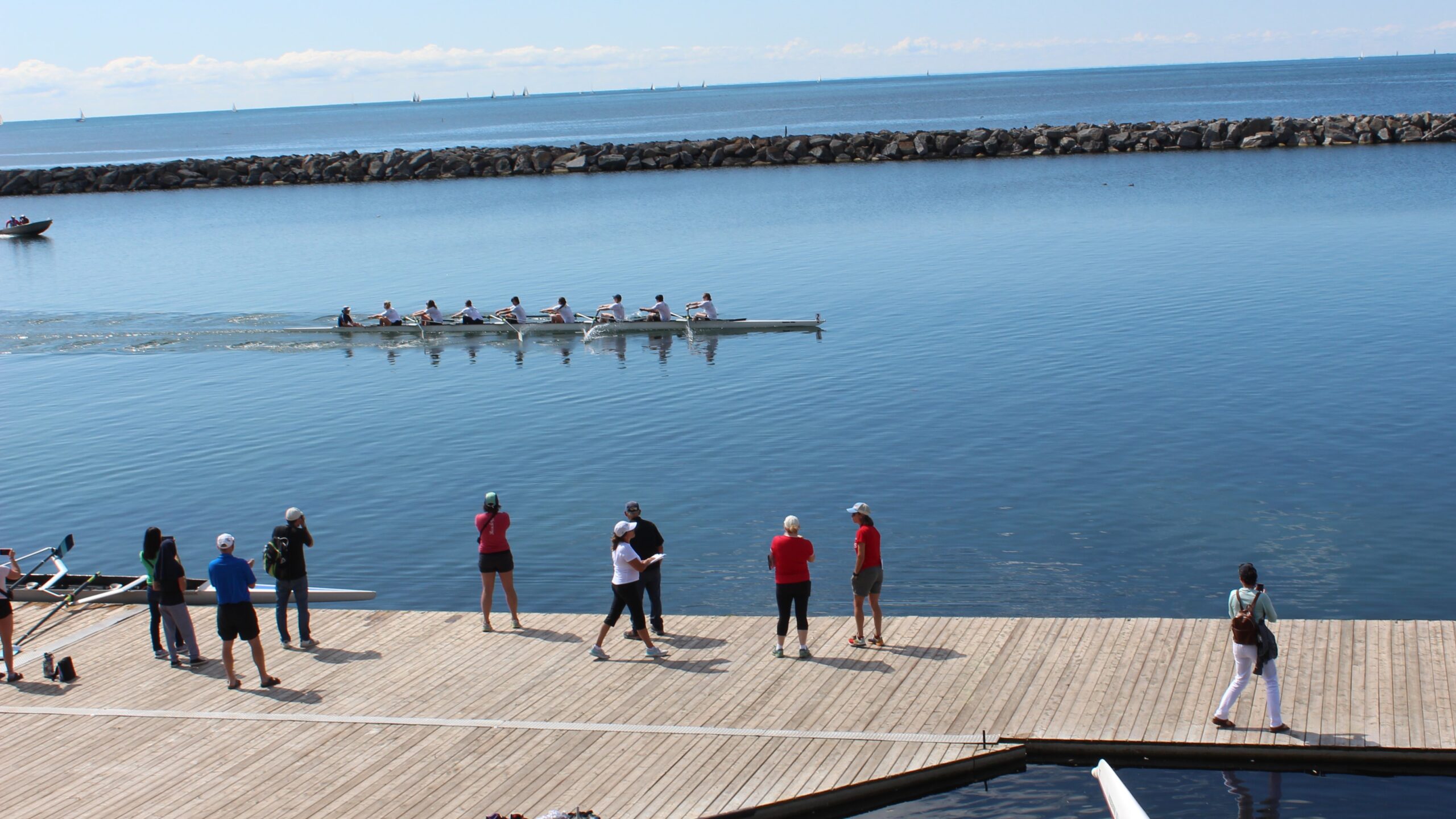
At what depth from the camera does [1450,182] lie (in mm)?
69625

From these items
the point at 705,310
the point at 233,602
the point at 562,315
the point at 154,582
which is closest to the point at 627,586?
the point at 233,602

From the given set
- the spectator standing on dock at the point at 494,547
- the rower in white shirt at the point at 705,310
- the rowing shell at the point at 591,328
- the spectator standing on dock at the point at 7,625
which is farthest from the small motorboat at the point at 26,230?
the spectator standing on dock at the point at 494,547

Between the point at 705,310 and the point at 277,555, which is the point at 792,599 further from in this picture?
the point at 705,310

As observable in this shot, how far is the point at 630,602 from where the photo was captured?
1525 cm

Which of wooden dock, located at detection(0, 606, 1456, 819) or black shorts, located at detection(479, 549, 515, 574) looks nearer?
Answer: wooden dock, located at detection(0, 606, 1456, 819)

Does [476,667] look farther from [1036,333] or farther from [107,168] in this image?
[107,168]

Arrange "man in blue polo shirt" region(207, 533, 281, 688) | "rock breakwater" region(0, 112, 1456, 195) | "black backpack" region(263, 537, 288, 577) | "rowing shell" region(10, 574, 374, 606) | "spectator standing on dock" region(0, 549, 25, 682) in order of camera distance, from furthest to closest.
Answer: "rock breakwater" region(0, 112, 1456, 195) < "rowing shell" region(10, 574, 374, 606) < "black backpack" region(263, 537, 288, 577) < "spectator standing on dock" region(0, 549, 25, 682) < "man in blue polo shirt" region(207, 533, 281, 688)

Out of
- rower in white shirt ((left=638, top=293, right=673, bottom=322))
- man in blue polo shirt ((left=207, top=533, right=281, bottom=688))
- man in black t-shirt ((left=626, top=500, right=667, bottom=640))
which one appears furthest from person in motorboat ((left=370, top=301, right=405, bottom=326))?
man in black t-shirt ((left=626, top=500, right=667, bottom=640))

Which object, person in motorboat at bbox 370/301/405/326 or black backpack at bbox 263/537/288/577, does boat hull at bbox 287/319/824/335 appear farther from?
black backpack at bbox 263/537/288/577

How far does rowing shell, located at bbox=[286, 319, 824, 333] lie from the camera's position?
4094 cm

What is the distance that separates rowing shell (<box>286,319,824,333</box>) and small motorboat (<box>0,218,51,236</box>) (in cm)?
4924

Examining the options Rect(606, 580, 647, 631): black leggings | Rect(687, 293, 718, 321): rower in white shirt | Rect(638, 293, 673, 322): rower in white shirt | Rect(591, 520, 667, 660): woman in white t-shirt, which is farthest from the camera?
Rect(638, 293, 673, 322): rower in white shirt

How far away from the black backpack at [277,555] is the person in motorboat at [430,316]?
1161 inches

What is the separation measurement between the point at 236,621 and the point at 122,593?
15.9 ft
